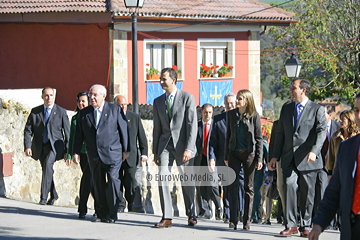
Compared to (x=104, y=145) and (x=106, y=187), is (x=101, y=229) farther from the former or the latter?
(x=104, y=145)

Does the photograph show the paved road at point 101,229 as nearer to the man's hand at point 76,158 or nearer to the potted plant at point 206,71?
the man's hand at point 76,158

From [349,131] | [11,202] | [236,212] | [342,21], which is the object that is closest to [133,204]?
[11,202]

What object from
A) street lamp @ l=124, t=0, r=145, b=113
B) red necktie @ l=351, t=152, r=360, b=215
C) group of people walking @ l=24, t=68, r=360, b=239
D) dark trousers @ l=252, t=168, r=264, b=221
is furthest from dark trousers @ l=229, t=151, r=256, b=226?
red necktie @ l=351, t=152, r=360, b=215

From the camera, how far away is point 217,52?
23.8 meters

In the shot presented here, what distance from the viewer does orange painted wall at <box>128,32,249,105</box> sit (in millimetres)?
22109

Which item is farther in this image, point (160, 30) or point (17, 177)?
point (160, 30)

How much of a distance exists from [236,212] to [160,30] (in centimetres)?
1398

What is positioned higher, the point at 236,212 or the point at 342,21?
the point at 342,21

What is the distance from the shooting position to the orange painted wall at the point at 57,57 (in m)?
21.8

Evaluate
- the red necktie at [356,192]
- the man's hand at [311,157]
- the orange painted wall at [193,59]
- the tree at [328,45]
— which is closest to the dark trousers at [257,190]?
the man's hand at [311,157]

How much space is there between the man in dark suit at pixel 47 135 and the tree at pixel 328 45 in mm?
19015

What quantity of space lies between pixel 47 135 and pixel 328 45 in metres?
21.6

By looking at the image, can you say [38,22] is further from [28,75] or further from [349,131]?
[349,131]

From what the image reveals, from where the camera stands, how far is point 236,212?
30.0 feet
